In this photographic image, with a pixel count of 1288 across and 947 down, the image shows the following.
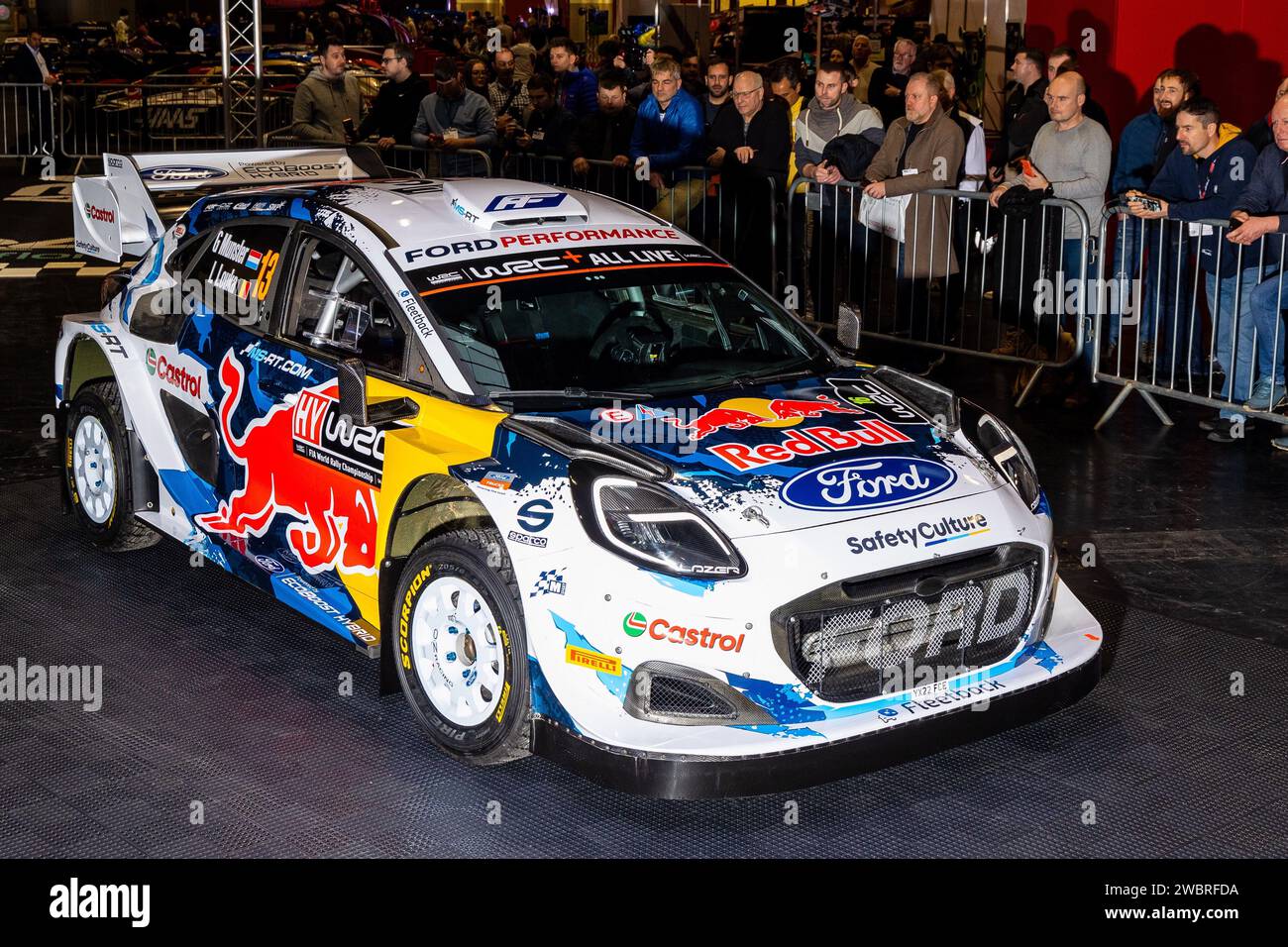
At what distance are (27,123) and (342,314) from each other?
19.2 metres

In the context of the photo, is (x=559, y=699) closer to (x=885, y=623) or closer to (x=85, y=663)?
(x=885, y=623)

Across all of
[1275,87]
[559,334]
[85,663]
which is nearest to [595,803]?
[559,334]

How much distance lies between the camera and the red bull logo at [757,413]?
4.95m

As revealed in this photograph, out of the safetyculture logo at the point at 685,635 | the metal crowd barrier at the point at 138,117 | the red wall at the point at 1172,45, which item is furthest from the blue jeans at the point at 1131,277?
the metal crowd barrier at the point at 138,117

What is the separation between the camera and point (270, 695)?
217 inches

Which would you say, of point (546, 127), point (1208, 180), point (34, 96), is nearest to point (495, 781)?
point (1208, 180)

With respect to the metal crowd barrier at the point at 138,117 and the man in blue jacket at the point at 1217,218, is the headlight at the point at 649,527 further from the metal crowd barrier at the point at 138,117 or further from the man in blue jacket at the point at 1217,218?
the metal crowd barrier at the point at 138,117

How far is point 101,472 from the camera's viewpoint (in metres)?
6.80

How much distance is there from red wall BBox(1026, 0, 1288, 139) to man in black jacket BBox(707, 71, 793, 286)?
350cm

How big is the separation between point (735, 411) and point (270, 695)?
76.2 inches

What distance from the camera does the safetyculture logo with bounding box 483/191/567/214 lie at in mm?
5914

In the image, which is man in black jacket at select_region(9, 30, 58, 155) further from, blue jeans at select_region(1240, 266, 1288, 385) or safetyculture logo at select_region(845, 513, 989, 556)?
safetyculture logo at select_region(845, 513, 989, 556)

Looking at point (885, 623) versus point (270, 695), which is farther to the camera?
point (270, 695)

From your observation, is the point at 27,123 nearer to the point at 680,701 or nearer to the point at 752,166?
the point at 752,166
